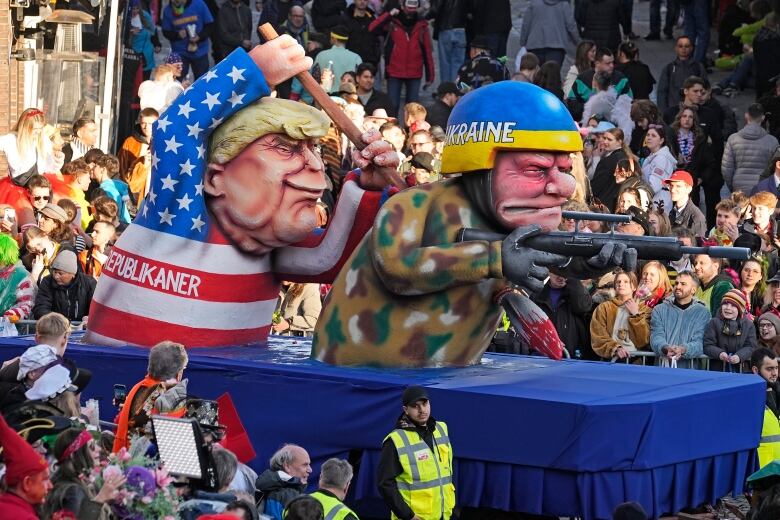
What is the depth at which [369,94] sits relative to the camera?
20703 mm

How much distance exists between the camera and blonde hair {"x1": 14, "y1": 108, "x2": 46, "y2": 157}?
16797 millimetres

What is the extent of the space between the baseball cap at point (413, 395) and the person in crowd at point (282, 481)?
658mm

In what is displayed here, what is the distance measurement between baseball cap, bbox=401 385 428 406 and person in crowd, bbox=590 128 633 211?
755 cm

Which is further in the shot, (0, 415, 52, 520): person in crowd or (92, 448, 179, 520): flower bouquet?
(92, 448, 179, 520): flower bouquet

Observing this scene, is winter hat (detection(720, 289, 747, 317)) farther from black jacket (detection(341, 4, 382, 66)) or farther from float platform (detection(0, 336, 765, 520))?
black jacket (detection(341, 4, 382, 66))

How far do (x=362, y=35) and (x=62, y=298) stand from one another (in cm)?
967

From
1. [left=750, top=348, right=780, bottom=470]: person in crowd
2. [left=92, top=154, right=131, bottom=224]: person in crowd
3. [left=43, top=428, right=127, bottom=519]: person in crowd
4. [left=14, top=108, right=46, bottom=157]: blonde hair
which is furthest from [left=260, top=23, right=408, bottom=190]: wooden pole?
[left=14, top=108, right=46, bottom=157]: blonde hair

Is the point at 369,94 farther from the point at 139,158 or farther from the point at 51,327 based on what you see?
the point at 51,327

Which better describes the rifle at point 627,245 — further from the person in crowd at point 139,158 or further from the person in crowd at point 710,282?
the person in crowd at point 139,158

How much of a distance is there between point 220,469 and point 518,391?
203cm

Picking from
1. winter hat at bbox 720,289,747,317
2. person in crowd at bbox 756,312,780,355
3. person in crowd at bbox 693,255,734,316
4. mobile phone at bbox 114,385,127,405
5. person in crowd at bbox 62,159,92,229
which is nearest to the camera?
mobile phone at bbox 114,385,127,405

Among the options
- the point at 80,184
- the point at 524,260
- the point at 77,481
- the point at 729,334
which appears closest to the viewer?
the point at 77,481

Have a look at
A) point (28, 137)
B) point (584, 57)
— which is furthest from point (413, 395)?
point (584, 57)

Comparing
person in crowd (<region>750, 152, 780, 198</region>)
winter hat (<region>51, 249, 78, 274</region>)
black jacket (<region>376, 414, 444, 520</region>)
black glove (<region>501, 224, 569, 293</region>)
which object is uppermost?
person in crowd (<region>750, 152, 780, 198</region>)
